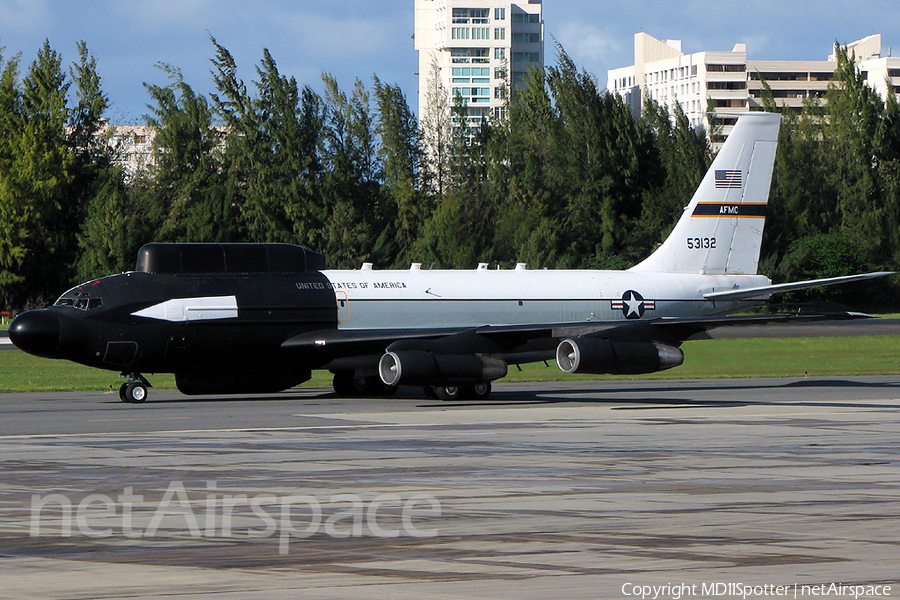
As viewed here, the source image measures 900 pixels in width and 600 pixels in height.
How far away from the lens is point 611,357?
31031 mm

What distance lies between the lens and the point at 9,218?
92.2m

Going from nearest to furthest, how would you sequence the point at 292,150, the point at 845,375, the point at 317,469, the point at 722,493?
the point at 722,493
the point at 317,469
the point at 845,375
the point at 292,150

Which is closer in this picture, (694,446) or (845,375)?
(694,446)

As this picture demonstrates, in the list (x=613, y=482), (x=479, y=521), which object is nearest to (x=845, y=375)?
(x=613, y=482)

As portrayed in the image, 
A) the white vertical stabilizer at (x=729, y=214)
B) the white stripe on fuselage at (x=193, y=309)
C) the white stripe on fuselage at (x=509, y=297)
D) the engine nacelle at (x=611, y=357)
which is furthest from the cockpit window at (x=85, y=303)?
the white vertical stabilizer at (x=729, y=214)

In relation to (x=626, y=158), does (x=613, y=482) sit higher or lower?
lower

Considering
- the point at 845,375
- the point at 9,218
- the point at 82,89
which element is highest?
the point at 82,89

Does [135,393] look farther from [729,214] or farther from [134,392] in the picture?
[729,214]

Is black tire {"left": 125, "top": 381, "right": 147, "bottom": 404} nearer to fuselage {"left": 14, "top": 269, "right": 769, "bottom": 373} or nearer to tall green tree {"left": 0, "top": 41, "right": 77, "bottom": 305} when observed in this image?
fuselage {"left": 14, "top": 269, "right": 769, "bottom": 373}

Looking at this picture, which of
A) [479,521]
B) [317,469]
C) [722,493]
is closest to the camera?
[479,521]

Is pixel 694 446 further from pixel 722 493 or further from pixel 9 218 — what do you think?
pixel 9 218

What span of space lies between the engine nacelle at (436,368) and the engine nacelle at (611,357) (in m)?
1.97

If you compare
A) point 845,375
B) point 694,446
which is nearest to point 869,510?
point 694,446

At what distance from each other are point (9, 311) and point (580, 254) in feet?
149
